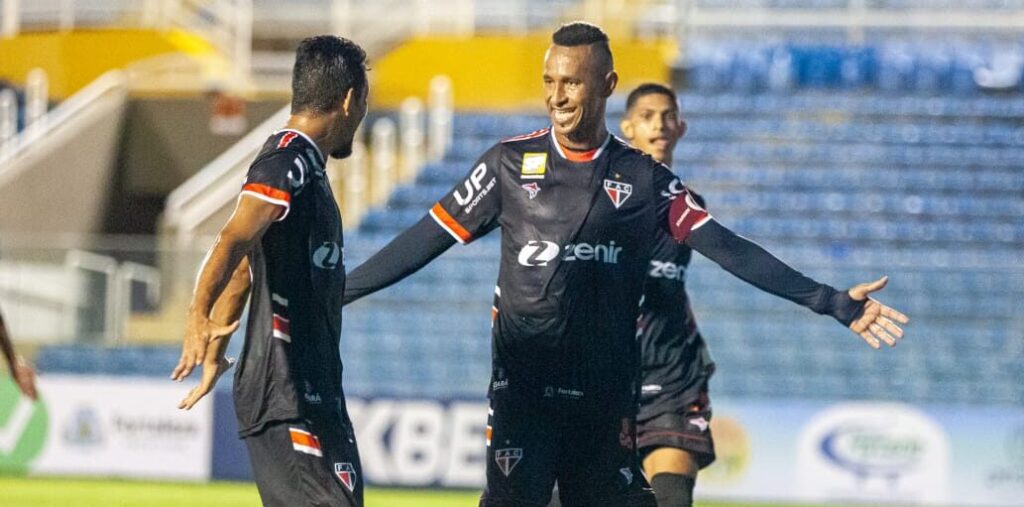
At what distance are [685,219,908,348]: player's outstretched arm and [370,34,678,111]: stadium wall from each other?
16.3m

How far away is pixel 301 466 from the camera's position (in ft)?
19.5

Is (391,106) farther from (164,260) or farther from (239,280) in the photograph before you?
(239,280)

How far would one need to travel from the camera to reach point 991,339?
53.5 feet

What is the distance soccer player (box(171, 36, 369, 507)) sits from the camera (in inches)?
234

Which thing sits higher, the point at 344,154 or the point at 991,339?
the point at 344,154

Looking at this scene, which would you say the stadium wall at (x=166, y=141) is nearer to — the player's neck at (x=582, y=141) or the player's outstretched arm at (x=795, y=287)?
the player's neck at (x=582, y=141)

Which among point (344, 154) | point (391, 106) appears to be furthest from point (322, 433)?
point (391, 106)

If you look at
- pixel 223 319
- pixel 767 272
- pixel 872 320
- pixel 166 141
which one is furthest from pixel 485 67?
pixel 223 319

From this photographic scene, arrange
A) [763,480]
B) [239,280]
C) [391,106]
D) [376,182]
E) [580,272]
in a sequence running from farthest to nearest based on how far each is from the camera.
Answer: [391,106] < [376,182] < [763,480] < [580,272] < [239,280]

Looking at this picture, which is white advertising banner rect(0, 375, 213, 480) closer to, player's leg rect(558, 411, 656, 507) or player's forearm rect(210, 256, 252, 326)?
player's leg rect(558, 411, 656, 507)

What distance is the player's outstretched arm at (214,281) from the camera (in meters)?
5.66

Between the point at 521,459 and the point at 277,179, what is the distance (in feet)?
5.52

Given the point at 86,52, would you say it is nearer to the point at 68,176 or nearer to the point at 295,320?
the point at 68,176

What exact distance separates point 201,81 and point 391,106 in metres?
2.92
